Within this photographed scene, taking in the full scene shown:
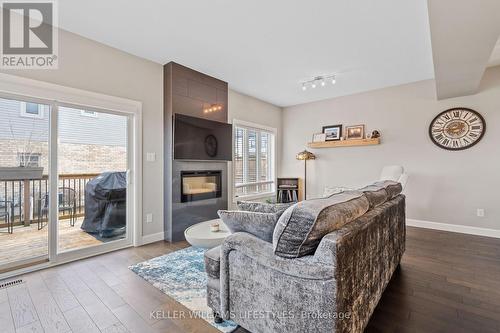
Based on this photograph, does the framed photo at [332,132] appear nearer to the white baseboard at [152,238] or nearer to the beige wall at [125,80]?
the beige wall at [125,80]

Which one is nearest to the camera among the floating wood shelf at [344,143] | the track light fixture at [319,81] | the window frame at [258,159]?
the track light fixture at [319,81]

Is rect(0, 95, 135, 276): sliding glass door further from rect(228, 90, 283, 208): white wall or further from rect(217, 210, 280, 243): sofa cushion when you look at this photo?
rect(217, 210, 280, 243): sofa cushion

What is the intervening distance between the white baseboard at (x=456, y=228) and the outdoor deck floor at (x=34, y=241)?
5219 millimetres

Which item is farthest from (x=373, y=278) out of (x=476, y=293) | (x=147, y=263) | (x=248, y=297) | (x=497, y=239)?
Result: (x=497, y=239)

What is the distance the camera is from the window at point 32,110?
2.54 metres

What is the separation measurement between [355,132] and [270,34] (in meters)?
3.09

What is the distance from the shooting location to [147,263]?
8.93ft

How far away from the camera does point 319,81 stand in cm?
431

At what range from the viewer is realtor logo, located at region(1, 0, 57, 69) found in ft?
7.87

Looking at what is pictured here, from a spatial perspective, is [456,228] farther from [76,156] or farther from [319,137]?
[76,156]

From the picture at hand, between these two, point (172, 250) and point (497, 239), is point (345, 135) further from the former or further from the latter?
point (172, 250)

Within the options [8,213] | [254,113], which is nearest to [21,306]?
[8,213]

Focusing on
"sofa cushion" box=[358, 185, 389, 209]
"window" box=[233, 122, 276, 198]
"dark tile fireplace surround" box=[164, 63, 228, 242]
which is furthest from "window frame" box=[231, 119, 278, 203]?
"sofa cushion" box=[358, 185, 389, 209]

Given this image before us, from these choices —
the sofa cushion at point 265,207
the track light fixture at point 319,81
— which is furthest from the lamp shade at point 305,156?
the sofa cushion at point 265,207
